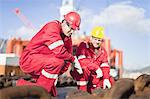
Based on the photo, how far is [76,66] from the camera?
2.54 m

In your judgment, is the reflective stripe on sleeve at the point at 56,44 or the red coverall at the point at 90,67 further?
the red coverall at the point at 90,67

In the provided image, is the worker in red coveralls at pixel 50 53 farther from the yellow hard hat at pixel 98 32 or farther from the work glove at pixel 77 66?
the yellow hard hat at pixel 98 32

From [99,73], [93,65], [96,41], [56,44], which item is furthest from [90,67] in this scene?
[56,44]

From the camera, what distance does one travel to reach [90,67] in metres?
2.88

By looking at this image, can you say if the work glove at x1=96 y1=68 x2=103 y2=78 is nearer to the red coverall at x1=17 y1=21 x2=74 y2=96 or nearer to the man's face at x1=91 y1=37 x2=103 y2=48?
the man's face at x1=91 y1=37 x2=103 y2=48

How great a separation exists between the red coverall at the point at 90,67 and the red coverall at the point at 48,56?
1.76ft

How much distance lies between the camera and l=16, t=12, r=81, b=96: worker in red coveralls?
6.93ft

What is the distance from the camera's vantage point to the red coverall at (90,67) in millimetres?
2855

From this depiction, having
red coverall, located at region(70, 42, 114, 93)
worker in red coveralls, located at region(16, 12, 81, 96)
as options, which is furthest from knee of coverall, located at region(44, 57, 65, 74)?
red coverall, located at region(70, 42, 114, 93)

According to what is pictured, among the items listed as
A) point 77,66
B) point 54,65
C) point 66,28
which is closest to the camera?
point 54,65

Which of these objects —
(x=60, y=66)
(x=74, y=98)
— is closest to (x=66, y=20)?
(x=60, y=66)

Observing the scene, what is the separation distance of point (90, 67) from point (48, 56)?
79 centimetres

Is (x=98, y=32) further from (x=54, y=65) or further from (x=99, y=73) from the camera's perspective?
(x=54, y=65)

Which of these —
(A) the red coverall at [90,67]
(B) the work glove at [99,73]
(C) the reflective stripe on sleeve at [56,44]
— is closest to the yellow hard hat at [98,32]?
(A) the red coverall at [90,67]
